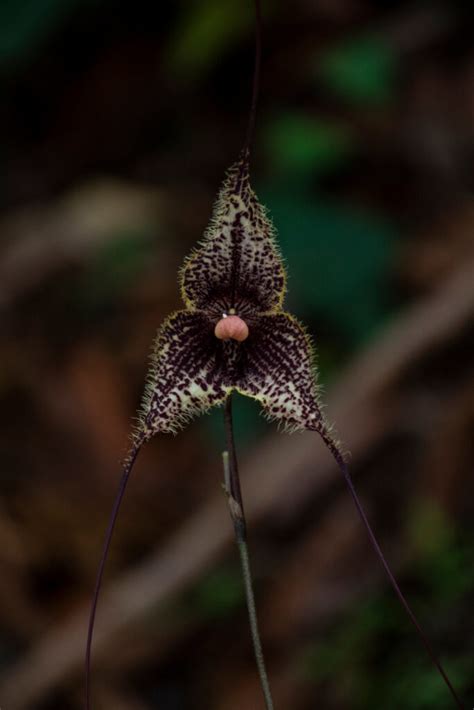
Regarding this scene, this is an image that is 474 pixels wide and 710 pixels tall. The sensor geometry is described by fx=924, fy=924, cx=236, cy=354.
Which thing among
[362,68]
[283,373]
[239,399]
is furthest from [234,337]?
[362,68]

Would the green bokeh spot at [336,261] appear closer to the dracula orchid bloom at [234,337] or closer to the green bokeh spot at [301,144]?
the green bokeh spot at [301,144]

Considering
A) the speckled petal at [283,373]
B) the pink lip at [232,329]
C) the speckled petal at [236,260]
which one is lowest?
the speckled petal at [283,373]

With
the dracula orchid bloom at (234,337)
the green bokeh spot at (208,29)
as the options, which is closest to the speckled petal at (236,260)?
the dracula orchid bloom at (234,337)

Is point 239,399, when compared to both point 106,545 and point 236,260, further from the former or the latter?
point 106,545

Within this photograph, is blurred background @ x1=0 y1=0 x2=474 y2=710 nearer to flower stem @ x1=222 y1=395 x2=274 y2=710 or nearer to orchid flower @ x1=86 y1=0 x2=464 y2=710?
flower stem @ x1=222 y1=395 x2=274 y2=710

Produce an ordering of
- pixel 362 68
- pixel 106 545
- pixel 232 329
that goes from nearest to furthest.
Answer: pixel 106 545, pixel 232 329, pixel 362 68

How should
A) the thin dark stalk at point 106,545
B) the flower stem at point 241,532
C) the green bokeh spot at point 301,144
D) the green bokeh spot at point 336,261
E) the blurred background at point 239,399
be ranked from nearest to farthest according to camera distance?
the thin dark stalk at point 106,545, the flower stem at point 241,532, the blurred background at point 239,399, the green bokeh spot at point 336,261, the green bokeh spot at point 301,144

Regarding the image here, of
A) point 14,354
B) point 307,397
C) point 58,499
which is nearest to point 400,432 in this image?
point 58,499
